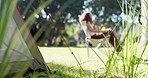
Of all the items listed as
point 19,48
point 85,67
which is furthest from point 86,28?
point 19,48

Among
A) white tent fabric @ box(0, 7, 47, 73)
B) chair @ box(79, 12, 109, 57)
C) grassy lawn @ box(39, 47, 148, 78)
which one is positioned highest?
chair @ box(79, 12, 109, 57)

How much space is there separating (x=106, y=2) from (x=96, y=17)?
4.63 feet

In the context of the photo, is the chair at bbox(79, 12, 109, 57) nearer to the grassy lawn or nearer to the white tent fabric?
the grassy lawn

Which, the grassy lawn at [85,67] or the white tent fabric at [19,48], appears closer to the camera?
the white tent fabric at [19,48]

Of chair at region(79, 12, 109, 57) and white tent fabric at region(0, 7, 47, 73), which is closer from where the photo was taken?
white tent fabric at region(0, 7, 47, 73)

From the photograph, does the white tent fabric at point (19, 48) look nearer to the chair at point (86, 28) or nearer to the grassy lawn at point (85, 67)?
the grassy lawn at point (85, 67)

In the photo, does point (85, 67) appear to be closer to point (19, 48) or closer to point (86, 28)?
point (19, 48)

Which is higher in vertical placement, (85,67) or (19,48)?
(19,48)

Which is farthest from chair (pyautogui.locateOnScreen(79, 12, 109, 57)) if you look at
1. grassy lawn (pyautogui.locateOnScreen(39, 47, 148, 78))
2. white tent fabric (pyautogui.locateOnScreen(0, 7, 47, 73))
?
white tent fabric (pyautogui.locateOnScreen(0, 7, 47, 73))

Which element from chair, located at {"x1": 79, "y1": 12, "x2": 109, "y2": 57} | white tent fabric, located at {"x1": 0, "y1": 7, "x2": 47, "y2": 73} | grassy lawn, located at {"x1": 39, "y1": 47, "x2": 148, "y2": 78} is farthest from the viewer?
chair, located at {"x1": 79, "y1": 12, "x2": 109, "y2": 57}

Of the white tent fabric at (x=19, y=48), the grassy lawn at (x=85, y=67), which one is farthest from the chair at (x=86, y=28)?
the white tent fabric at (x=19, y=48)

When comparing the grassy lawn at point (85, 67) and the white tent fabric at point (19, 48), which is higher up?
the white tent fabric at point (19, 48)

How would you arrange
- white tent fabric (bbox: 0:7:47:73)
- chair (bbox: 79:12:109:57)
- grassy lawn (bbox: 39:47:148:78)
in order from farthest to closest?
chair (bbox: 79:12:109:57), grassy lawn (bbox: 39:47:148:78), white tent fabric (bbox: 0:7:47:73)

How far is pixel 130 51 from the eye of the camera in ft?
4.20
